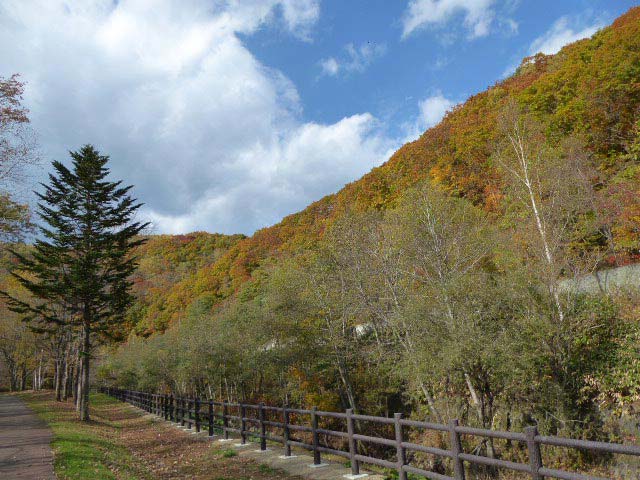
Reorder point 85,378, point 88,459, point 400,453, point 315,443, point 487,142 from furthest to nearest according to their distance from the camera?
point 487,142 → point 85,378 → point 88,459 → point 315,443 → point 400,453

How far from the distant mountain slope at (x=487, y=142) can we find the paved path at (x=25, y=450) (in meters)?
15.9

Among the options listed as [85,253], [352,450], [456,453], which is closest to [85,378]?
[85,253]

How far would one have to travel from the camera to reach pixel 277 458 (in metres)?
9.89

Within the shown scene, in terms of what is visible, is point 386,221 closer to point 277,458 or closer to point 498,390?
point 498,390

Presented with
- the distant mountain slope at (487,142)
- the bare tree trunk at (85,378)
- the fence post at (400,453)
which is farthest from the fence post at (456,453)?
the bare tree trunk at (85,378)

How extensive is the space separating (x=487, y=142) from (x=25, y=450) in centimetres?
2685

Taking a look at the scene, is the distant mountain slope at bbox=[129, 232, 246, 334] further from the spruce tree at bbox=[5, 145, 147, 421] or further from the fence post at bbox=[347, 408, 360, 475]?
the fence post at bbox=[347, 408, 360, 475]

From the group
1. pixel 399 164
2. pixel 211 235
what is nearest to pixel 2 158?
pixel 399 164

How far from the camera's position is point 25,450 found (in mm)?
11484

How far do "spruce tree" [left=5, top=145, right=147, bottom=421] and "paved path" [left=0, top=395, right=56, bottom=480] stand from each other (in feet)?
14.3

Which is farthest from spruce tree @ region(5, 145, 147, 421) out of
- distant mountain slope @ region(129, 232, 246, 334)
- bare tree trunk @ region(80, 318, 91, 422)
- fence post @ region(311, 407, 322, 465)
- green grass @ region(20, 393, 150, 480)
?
distant mountain slope @ region(129, 232, 246, 334)

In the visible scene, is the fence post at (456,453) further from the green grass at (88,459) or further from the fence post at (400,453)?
the green grass at (88,459)

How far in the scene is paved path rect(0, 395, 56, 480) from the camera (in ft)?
29.0

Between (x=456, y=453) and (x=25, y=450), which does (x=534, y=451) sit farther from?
(x=25, y=450)
